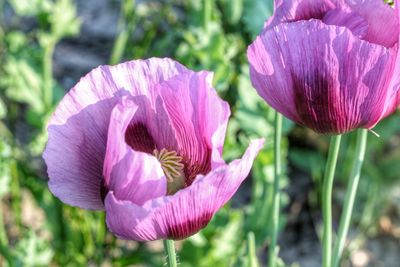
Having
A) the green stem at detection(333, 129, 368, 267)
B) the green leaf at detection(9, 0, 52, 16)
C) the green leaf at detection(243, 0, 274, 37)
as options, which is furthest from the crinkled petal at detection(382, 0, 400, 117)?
the green leaf at detection(9, 0, 52, 16)

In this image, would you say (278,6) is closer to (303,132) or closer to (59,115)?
(59,115)

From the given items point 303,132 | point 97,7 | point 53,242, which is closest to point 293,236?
point 303,132

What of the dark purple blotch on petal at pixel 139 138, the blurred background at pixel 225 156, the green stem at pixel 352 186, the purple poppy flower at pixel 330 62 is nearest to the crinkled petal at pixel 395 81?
the purple poppy flower at pixel 330 62

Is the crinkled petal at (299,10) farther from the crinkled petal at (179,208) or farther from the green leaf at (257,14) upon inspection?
the green leaf at (257,14)

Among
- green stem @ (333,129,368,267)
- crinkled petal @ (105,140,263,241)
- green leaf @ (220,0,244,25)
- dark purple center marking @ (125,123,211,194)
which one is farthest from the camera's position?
green leaf @ (220,0,244,25)

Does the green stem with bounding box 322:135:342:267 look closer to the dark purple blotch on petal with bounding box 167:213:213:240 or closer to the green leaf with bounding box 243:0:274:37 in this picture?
the dark purple blotch on petal with bounding box 167:213:213:240

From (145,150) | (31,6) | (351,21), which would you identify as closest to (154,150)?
(145,150)

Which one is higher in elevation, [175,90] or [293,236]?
[175,90]
